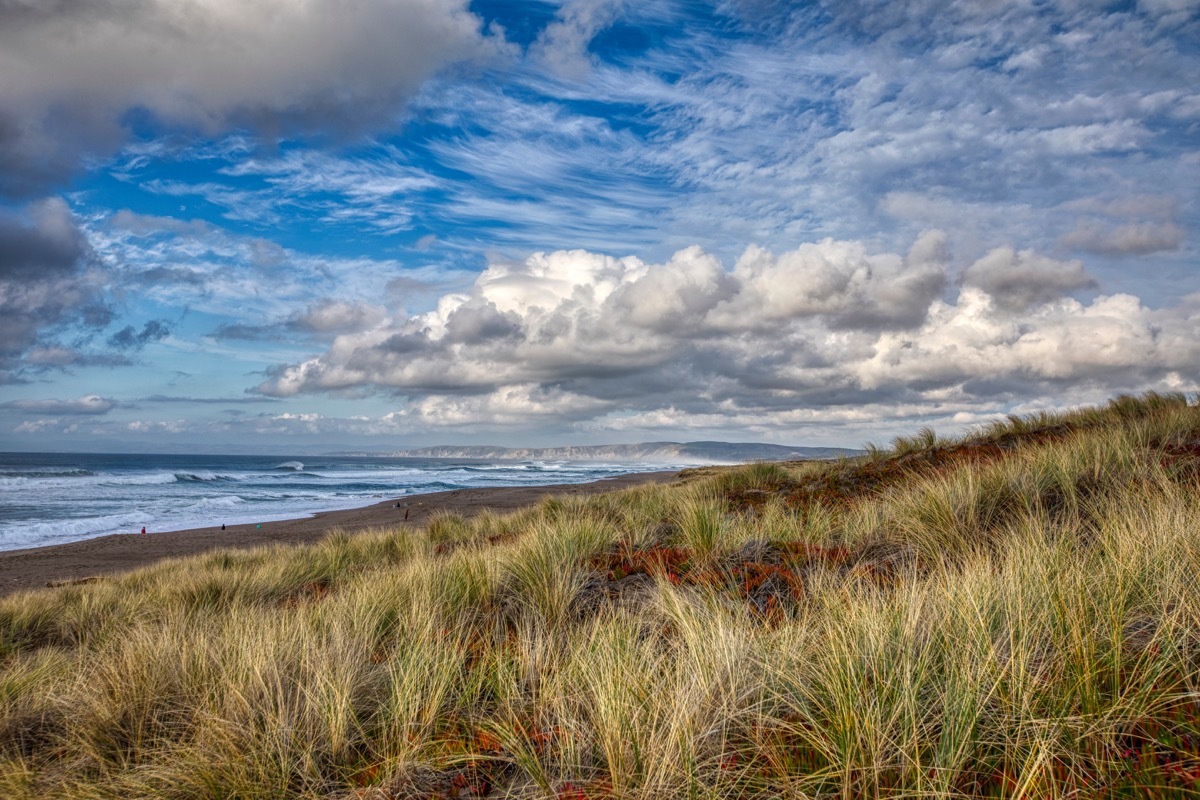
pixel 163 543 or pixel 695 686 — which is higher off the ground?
pixel 695 686

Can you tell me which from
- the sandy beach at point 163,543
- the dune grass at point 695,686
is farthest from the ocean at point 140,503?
the dune grass at point 695,686

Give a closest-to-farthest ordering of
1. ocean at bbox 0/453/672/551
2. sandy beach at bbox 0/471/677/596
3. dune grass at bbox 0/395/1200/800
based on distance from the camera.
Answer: dune grass at bbox 0/395/1200/800, sandy beach at bbox 0/471/677/596, ocean at bbox 0/453/672/551

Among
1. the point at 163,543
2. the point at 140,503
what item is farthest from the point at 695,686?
the point at 140,503

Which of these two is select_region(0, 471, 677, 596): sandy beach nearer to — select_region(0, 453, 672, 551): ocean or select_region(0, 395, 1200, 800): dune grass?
select_region(0, 453, 672, 551): ocean

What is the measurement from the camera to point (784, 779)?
229 cm

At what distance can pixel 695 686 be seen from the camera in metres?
2.88

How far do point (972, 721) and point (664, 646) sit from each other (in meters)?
1.89

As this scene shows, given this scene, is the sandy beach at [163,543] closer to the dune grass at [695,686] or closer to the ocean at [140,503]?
the ocean at [140,503]

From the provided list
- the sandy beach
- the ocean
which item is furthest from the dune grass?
the ocean

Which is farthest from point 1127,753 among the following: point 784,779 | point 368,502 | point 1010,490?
point 368,502

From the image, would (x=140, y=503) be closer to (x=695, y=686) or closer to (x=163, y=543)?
(x=163, y=543)

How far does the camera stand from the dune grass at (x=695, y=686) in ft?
7.77

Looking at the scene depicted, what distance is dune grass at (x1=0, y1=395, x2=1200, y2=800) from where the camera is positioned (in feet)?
7.77

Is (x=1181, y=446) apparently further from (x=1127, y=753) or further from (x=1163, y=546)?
(x=1127, y=753)
